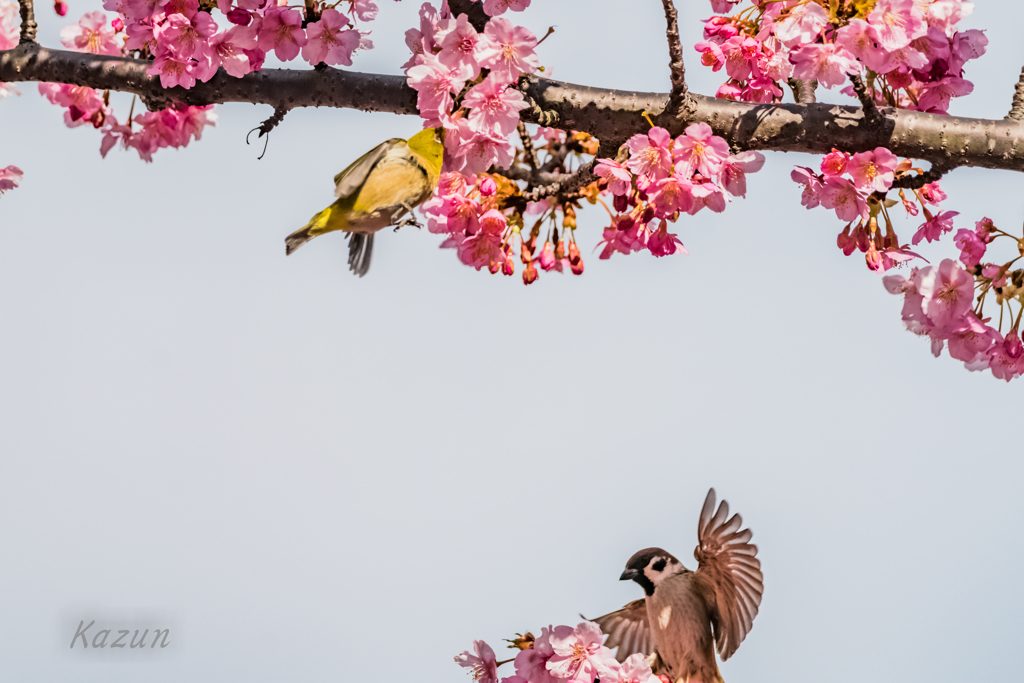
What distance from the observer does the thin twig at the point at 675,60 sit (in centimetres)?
214

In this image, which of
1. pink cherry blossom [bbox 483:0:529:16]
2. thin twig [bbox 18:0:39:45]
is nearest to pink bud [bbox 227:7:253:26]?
pink cherry blossom [bbox 483:0:529:16]

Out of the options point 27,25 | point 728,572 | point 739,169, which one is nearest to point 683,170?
point 739,169

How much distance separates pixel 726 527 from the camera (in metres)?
3.75

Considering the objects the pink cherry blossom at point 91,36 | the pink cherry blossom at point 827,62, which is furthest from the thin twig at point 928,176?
the pink cherry blossom at point 91,36

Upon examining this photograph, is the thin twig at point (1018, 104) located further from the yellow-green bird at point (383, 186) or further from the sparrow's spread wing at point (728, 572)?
the sparrow's spread wing at point (728, 572)

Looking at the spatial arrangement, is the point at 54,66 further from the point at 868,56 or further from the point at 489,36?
the point at 868,56

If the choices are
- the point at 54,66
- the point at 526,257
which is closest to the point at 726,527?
the point at 526,257

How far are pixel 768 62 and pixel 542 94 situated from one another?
0.82m

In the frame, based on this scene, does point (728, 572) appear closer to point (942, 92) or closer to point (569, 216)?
point (569, 216)

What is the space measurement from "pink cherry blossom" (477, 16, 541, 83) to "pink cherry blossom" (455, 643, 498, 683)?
6.73ft

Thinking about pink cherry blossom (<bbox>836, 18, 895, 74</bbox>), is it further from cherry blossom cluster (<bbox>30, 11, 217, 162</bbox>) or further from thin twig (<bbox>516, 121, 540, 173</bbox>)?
cherry blossom cluster (<bbox>30, 11, 217, 162</bbox>)

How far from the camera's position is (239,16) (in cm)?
252

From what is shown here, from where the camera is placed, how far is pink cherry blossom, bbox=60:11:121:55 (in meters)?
4.02

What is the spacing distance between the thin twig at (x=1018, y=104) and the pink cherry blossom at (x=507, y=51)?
1.49 m
